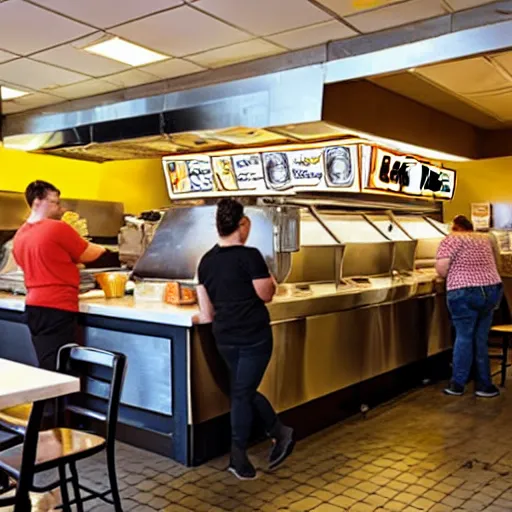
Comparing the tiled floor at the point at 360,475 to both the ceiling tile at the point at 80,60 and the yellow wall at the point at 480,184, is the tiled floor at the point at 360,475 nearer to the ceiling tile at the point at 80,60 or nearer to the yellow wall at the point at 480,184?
the ceiling tile at the point at 80,60

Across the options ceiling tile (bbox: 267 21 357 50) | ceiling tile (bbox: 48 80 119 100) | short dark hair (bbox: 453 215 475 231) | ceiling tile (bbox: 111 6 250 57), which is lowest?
short dark hair (bbox: 453 215 475 231)

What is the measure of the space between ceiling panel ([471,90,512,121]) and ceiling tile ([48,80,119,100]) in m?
3.47

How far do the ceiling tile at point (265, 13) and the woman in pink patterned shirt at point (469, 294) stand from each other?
2.26 m

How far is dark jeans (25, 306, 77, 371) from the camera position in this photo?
13.4ft

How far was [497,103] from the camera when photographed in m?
5.50

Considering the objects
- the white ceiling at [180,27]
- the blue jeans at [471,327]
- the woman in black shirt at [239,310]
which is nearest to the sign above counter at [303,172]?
the white ceiling at [180,27]

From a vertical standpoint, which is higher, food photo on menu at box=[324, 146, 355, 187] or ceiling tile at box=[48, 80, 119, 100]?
ceiling tile at box=[48, 80, 119, 100]

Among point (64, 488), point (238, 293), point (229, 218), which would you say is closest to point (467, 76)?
point (229, 218)

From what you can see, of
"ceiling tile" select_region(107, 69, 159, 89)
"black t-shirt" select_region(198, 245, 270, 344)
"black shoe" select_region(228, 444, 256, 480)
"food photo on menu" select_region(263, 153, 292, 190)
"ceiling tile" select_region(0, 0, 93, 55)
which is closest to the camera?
"black t-shirt" select_region(198, 245, 270, 344)

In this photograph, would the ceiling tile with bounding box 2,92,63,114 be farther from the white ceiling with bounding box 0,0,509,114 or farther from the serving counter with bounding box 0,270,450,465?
the serving counter with bounding box 0,270,450,465

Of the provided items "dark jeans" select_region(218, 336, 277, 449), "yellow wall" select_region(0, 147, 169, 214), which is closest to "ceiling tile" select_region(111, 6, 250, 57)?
"dark jeans" select_region(218, 336, 277, 449)

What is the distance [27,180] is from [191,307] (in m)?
4.33

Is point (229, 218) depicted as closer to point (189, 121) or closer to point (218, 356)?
point (218, 356)

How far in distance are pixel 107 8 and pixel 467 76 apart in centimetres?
261
